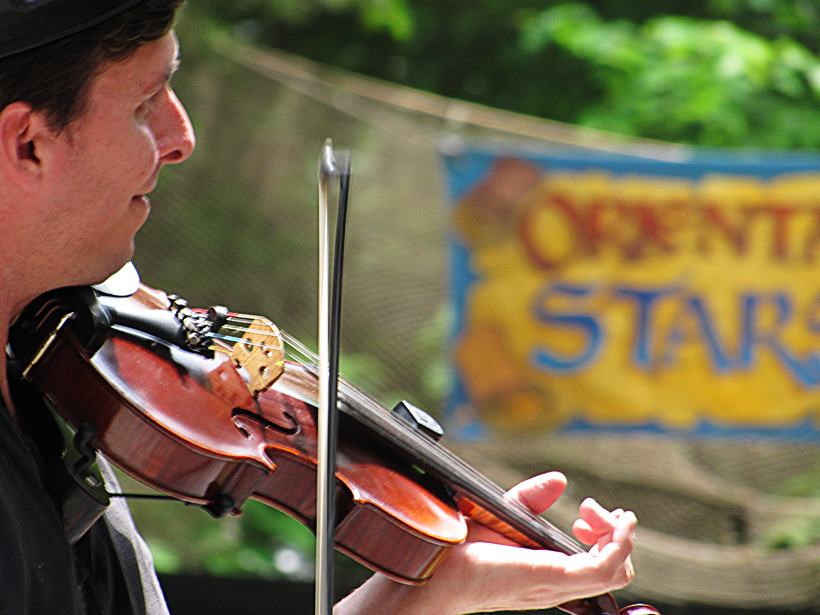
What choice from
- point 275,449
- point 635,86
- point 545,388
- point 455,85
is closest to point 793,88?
point 635,86

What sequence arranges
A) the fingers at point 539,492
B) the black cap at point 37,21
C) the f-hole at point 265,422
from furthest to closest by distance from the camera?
the fingers at point 539,492 < the f-hole at point 265,422 < the black cap at point 37,21

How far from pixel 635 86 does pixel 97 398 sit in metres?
3.33

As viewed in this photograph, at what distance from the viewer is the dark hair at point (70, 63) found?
662mm

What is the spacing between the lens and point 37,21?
64cm

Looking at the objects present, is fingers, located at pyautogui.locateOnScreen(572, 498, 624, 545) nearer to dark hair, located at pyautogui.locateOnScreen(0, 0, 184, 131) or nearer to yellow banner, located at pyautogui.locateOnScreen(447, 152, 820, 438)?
dark hair, located at pyautogui.locateOnScreen(0, 0, 184, 131)

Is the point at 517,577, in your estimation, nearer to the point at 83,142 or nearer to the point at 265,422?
the point at 265,422

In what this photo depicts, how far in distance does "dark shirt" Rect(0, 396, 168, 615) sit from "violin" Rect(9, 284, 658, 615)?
4 cm

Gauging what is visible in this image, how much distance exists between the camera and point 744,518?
317 centimetres

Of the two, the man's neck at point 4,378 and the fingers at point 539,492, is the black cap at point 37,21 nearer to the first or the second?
the man's neck at point 4,378

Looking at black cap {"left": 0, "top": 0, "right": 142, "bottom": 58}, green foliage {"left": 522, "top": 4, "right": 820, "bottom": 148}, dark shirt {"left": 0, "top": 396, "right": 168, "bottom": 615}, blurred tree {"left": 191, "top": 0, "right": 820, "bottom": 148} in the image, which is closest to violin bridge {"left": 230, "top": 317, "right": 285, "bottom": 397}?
dark shirt {"left": 0, "top": 396, "right": 168, "bottom": 615}

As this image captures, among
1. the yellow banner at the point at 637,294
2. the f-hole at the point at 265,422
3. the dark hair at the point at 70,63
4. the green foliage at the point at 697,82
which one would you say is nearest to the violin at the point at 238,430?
the f-hole at the point at 265,422

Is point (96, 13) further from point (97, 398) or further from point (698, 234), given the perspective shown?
point (698, 234)

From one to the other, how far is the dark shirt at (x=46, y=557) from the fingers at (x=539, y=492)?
0.41 meters

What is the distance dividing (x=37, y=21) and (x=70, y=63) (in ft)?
0.13
